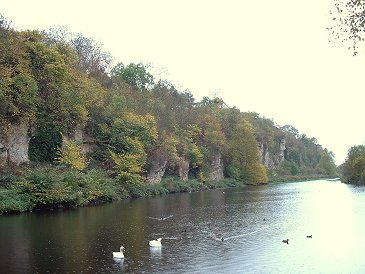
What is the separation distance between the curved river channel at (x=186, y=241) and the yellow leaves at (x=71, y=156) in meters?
12.1

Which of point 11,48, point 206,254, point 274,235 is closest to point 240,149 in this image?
point 11,48

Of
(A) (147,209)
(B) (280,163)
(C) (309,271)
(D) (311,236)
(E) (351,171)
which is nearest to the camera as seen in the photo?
(C) (309,271)

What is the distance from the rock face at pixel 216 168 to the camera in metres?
98.6

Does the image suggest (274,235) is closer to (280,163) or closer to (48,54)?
(48,54)

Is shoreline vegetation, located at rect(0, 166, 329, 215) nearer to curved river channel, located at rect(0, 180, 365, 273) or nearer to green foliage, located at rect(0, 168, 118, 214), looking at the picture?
green foliage, located at rect(0, 168, 118, 214)

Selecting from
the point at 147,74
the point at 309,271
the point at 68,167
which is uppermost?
the point at 147,74

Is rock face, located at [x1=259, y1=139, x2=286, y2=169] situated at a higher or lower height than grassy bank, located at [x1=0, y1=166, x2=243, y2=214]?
higher

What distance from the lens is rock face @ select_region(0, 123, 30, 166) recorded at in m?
47.5

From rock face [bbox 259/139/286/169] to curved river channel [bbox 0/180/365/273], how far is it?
9777 cm

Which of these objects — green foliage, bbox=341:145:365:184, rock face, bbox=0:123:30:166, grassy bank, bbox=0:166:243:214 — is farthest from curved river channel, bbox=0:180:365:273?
green foliage, bbox=341:145:365:184

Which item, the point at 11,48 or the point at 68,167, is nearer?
the point at 11,48

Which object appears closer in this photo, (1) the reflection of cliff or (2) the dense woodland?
(1) the reflection of cliff

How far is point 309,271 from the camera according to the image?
66.7 feet

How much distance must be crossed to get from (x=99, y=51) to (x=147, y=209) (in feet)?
156
